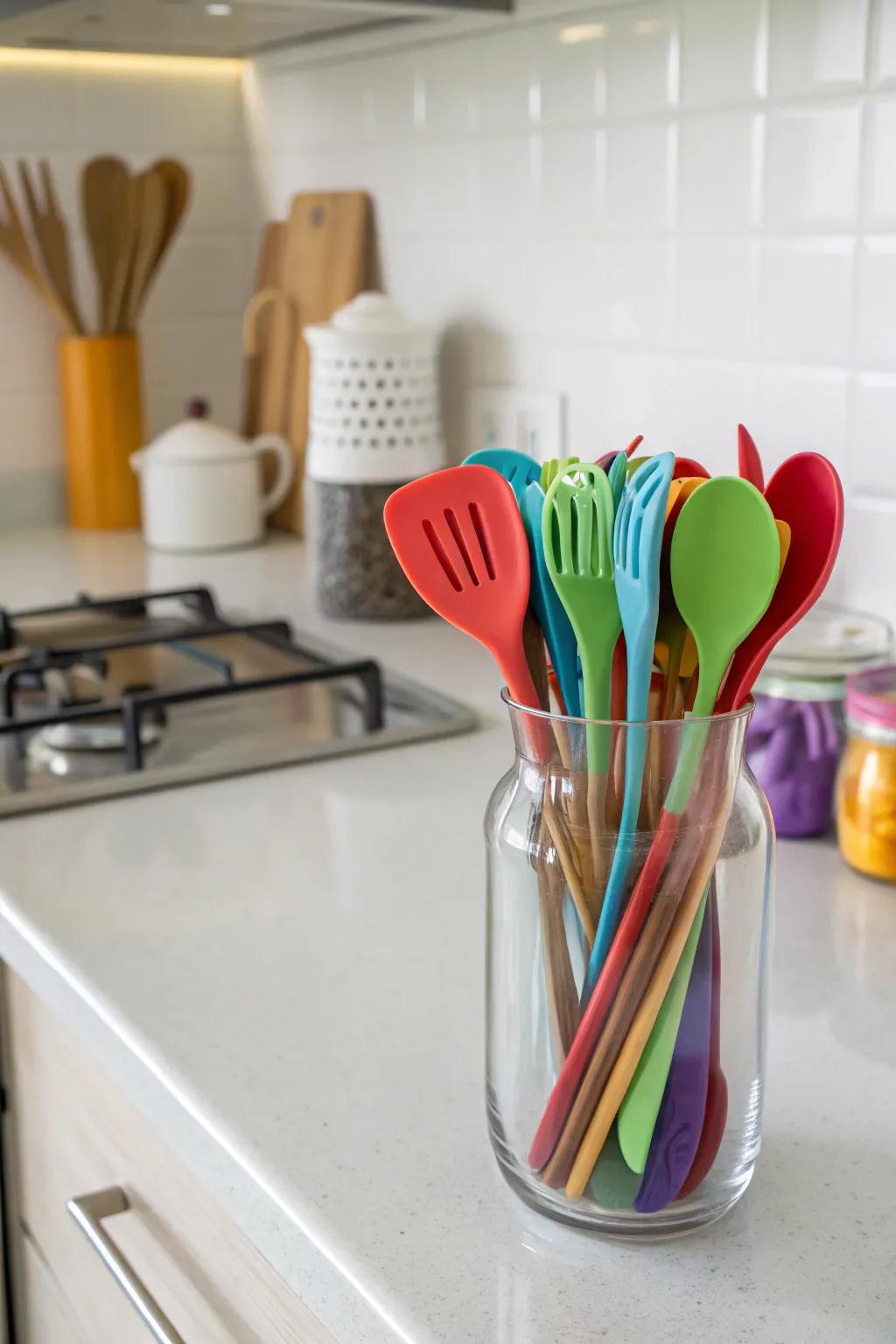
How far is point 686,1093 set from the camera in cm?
52

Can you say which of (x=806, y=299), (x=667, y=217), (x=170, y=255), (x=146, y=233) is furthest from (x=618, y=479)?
(x=170, y=255)

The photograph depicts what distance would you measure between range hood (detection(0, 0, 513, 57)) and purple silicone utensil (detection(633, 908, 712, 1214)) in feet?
3.06

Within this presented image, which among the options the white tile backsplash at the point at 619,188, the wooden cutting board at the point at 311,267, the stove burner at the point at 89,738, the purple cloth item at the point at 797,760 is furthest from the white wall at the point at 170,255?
the purple cloth item at the point at 797,760

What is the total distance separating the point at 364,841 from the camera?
2.97ft

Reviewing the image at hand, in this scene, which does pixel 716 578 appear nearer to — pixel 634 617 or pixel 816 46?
pixel 634 617

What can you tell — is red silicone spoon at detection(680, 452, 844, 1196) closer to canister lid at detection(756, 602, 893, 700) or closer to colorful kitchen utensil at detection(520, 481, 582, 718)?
colorful kitchen utensil at detection(520, 481, 582, 718)

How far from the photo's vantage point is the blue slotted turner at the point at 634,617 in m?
0.47

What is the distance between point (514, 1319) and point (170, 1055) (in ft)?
0.74

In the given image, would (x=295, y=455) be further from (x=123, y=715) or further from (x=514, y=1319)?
(x=514, y=1319)

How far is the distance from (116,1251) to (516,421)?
92cm

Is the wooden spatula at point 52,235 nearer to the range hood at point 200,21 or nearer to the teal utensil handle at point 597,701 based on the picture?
the range hood at point 200,21

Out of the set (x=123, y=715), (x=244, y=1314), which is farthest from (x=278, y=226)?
(x=244, y=1314)

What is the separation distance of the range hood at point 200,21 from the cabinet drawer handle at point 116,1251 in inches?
35.7

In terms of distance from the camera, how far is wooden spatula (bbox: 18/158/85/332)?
1.74 metres
